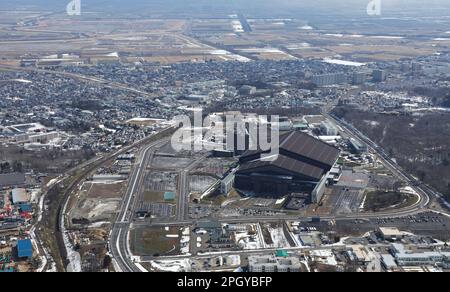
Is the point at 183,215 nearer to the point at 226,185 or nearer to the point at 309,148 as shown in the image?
the point at 226,185

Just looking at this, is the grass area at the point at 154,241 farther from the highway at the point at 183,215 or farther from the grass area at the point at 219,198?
the grass area at the point at 219,198

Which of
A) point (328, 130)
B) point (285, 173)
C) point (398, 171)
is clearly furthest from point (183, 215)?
point (328, 130)

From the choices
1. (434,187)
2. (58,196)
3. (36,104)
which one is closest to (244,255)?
(58,196)

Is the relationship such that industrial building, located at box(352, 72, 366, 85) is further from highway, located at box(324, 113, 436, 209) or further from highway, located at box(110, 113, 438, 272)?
highway, located at box(110, 113, 438, 272)

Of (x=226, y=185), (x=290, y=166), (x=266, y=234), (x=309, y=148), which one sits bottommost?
(x=266, y=234)

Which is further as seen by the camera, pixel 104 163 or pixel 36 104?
pixel 36 104
